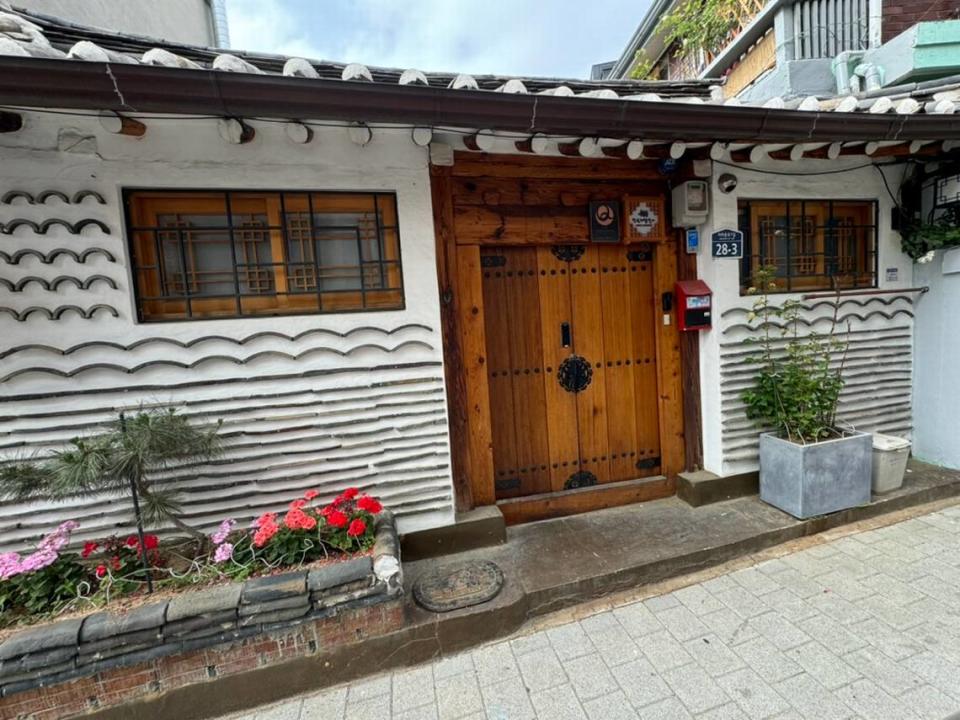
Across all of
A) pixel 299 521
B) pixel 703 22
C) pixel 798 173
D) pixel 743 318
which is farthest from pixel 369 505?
pixel 703 22

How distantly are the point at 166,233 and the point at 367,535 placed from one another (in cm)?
223

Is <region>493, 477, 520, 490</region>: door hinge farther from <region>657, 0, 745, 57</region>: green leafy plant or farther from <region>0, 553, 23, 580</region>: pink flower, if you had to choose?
<region>657, 0, 745, 57</region>: green leafy plant

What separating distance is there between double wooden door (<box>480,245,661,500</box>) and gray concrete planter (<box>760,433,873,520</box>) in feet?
3.11

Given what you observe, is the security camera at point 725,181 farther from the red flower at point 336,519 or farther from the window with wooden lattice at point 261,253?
the red flower at point 336,519

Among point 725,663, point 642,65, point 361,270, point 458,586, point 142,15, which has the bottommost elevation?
point 725,663

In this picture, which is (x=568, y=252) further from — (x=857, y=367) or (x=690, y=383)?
(x=857, y=367)

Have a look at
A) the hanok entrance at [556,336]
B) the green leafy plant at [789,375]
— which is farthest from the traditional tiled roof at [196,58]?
the green leafy plant at [789,375]

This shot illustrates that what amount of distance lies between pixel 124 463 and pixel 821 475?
4.47 meters

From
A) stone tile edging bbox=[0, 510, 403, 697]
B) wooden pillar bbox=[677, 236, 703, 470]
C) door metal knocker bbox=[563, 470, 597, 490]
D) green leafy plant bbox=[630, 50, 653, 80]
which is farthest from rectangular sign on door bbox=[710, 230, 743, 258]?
green leafy plant bbox=[630, 50, 653, 80]

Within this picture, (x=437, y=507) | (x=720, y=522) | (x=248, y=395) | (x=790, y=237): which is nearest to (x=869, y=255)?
(x=790, y=237)

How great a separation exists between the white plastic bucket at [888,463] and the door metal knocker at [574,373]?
2409 millimetres

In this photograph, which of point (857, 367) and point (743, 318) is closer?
point (743, 318)

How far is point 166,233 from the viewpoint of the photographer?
2.69 meters

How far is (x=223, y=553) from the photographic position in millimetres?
2346
